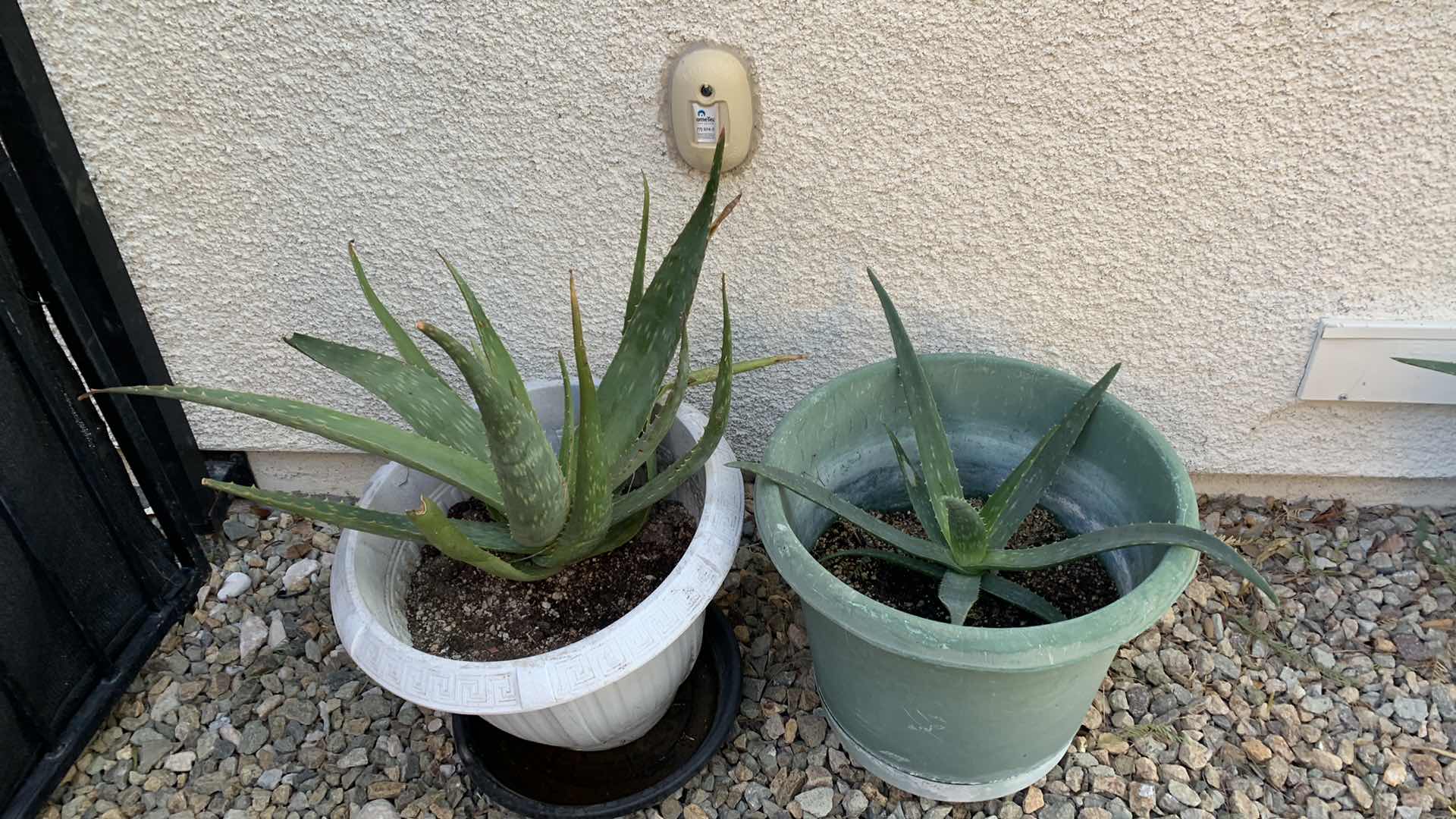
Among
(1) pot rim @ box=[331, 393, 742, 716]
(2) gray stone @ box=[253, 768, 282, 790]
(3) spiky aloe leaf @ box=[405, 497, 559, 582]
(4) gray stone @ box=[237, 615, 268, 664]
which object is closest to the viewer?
(3) spiky aloe leaf @ box=[405, 497, 559, 582]

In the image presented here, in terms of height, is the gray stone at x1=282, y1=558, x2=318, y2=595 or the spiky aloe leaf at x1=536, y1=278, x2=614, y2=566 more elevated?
the spiky aloe leaf at x1=536, y1=278, x2=614, y2=566

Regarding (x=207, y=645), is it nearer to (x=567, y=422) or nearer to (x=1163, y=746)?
(x=567, y=422)

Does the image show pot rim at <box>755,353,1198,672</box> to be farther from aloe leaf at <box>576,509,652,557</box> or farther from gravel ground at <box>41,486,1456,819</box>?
gravel ground at <box>41,486,1456,819</box>

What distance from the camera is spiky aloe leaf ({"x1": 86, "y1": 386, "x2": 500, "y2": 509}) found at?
938 mm

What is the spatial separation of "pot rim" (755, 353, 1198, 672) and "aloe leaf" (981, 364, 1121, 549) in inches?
5.7

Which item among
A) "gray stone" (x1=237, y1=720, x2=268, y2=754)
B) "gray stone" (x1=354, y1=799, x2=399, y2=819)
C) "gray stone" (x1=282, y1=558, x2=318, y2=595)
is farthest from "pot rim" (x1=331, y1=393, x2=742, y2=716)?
"gray stone" (x1=282, y1=558, x2=318, y2=595)

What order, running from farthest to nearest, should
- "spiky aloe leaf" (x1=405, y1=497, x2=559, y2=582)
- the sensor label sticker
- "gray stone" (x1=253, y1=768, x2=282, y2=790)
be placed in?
1. "gray stone" (x1=253, y1=768, x2=282, y2=790)
2. the sensor label sticker
3. "spiky aloe leaf" (x1=405, y1=497, x2=559, y2=582)

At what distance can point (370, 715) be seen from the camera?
148cm

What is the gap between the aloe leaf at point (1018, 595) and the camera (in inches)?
47.6

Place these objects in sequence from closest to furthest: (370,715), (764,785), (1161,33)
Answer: (1161,33) < (764,785) < (370,715)

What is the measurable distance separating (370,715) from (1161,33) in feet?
5.18

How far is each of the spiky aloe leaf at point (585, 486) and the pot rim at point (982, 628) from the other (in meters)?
0.21

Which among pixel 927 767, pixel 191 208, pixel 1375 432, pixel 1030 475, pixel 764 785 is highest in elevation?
pixel 191 208

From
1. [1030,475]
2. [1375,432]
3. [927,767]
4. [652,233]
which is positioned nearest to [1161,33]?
[1030,475]
